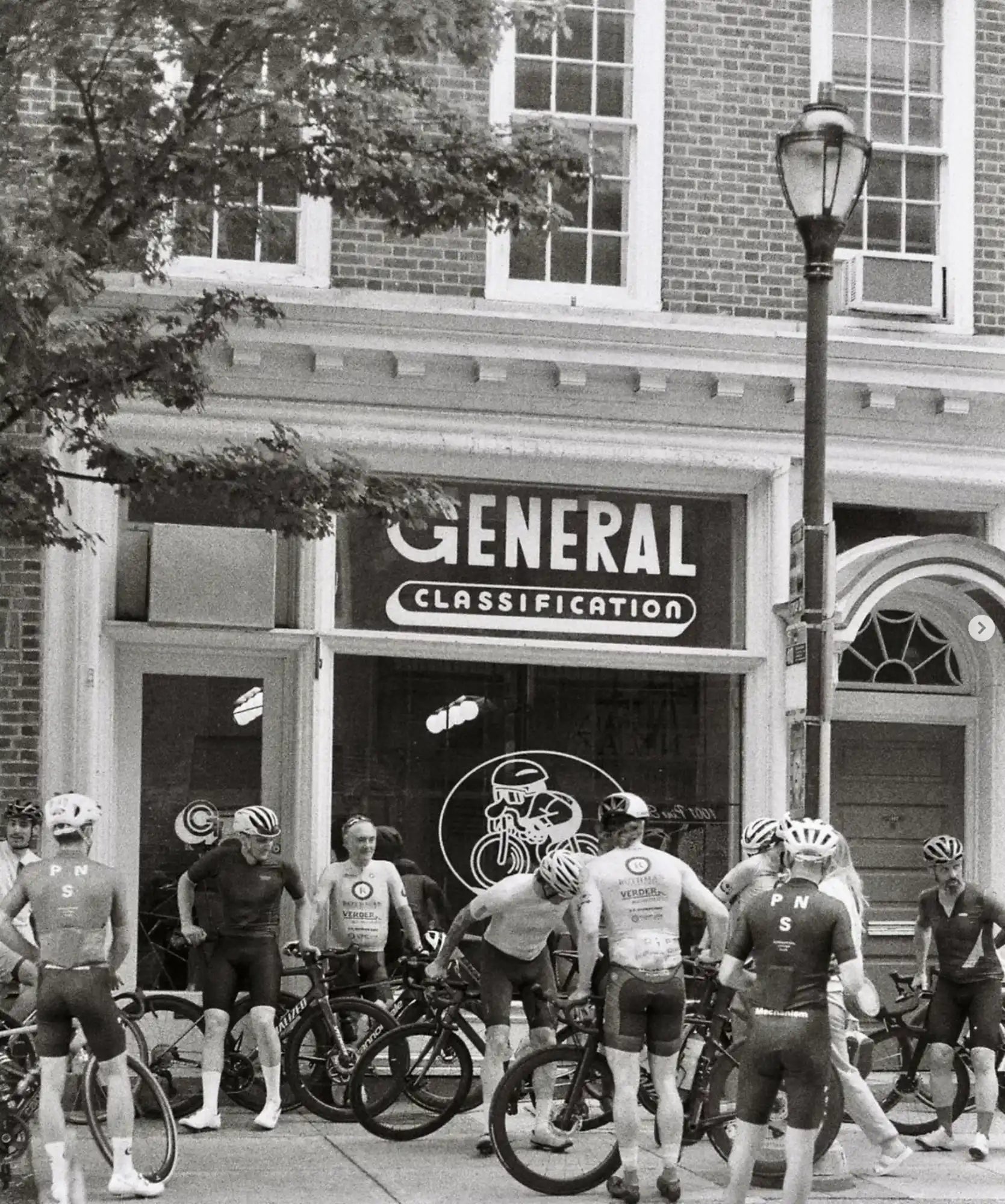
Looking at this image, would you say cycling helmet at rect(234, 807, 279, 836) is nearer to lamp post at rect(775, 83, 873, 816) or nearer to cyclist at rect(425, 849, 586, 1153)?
cyclist at rect(425, 849, 586, 1153)

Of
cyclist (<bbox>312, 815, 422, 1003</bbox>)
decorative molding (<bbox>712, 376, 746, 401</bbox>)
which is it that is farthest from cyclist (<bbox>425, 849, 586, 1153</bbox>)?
decorative molding (<bbox>712, 376, 746, 401</bbox>)

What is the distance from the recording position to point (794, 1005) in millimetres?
9227

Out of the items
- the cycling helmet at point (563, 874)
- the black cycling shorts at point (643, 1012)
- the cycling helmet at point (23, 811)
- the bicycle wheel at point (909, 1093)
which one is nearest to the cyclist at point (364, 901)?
the cycling helmet at point (23, 811)

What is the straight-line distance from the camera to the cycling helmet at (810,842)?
941 cm

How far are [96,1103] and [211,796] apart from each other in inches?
165

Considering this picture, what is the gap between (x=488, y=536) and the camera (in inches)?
588

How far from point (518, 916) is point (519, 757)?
3047mm

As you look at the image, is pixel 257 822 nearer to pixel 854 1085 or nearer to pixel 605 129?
pixel 854 1085

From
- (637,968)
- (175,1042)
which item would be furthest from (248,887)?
(637,968)

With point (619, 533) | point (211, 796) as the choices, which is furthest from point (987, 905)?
point (211, 796)

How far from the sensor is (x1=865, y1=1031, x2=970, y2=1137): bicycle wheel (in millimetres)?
12555

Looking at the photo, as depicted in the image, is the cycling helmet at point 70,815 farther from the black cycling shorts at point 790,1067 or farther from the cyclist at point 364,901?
the cyclist at point 364,901

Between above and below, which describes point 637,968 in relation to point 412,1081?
above

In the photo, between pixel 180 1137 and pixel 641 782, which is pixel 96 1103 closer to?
pixel 180 1137
